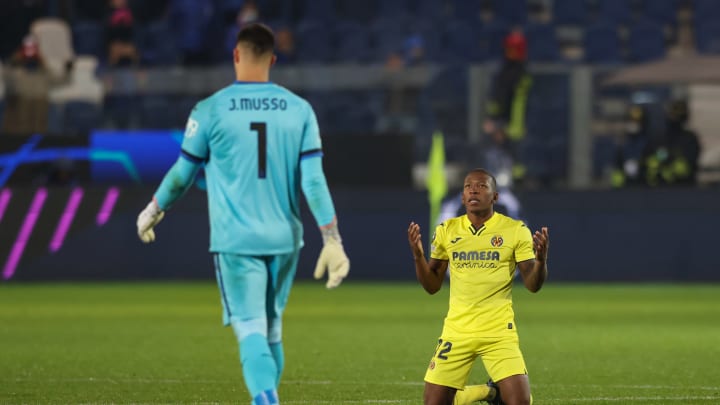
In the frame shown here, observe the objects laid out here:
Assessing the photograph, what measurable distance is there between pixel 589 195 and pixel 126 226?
21.1ft

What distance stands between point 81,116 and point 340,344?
10435 millimetres

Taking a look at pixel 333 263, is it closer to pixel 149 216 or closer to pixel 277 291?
pixel 277 291

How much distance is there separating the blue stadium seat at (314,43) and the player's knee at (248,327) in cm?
1804

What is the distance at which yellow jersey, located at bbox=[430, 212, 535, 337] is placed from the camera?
675 cm

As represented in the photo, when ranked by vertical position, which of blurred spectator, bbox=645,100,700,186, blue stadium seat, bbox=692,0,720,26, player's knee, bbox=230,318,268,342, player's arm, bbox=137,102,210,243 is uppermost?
blue stadium seat, bbox=692,0,720,26

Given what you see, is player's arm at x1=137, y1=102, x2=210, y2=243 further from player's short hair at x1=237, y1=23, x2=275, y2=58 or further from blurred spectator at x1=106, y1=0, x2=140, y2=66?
blurred spectator at x1=106, y1=0, x2=140, y2=66

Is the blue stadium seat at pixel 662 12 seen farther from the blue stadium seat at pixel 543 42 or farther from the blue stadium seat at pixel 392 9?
the blue stadium seat at pixel 392 9

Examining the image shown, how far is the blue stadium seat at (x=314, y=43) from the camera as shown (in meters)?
24.2

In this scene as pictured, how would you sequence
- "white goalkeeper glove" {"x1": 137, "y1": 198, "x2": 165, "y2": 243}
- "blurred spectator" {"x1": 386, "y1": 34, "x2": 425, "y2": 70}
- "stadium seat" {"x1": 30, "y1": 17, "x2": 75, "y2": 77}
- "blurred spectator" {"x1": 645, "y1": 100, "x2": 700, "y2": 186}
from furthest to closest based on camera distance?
"blurred spectator" {"x1": 386, "y1": 34, "x2": 425, "y2": 70}
"stadium seat" {"x1": 30, "y1": 17, "x2": 75, "y2": 77}
"blurred spectator" {"x1": 645, "y1": 100, "x2": 700, "y2": 186}
"white goalkeeper glove" {"x1": 137, "y1": 198, "x2": 165, "y2": 243}

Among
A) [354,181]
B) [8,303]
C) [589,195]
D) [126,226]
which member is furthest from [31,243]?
[589,195]

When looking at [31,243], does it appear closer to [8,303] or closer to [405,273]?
[8,303]

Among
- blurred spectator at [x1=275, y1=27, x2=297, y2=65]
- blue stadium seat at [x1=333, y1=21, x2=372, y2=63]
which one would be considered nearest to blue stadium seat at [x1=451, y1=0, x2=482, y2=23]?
blue stadium seat at [x1=333, y1=21, x2=372, y2=63]

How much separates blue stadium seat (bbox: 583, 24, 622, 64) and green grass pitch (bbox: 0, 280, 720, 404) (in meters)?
5.30

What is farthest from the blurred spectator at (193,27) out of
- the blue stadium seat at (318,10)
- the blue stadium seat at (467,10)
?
the blue stadium seat at (467,10)
